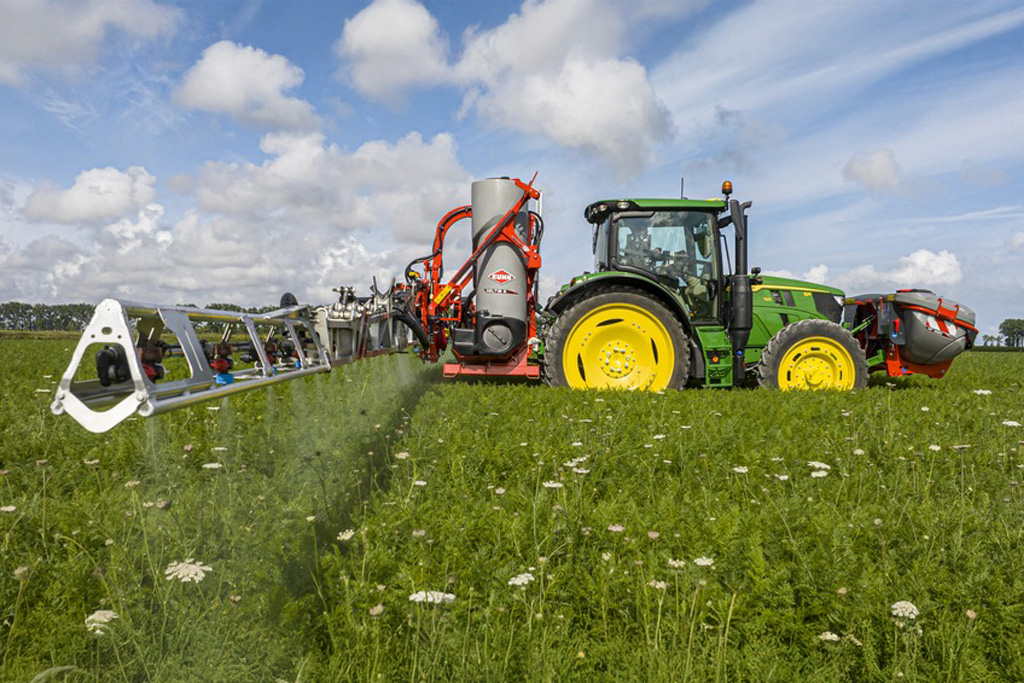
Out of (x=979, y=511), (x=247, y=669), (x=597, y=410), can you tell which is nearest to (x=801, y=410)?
(x=597, y=410)

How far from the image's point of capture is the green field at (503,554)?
209 centimetres

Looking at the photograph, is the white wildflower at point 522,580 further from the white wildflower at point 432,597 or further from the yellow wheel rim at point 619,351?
the yellow wheel rim at point 619,351

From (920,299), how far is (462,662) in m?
8.30

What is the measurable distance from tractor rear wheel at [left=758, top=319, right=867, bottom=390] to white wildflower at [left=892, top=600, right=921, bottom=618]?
18.5 feet

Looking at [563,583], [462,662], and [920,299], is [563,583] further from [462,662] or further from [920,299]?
[920,299]

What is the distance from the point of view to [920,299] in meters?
8.11

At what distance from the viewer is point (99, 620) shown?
6.66ft

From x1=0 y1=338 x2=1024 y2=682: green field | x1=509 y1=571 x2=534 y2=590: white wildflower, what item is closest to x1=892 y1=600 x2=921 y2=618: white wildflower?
x1=0 y1=338 x2=1024 y2=682: green field

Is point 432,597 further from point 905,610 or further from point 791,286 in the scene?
point 791,286

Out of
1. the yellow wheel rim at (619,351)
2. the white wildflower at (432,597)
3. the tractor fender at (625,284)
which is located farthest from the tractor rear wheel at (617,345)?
the white wildflower at (432,597)

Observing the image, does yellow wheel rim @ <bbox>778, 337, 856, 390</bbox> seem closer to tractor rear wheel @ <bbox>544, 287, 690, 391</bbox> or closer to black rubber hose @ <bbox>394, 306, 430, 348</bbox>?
tractor rear wheel @ <bbox>544, 287, 690, 391</bbox>

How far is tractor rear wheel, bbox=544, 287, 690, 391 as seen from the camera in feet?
24.5

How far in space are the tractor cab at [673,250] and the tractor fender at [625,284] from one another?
0.60 feet

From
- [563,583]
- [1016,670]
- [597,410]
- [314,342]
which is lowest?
[1016,670]
